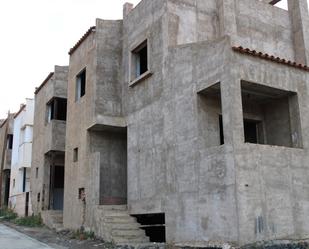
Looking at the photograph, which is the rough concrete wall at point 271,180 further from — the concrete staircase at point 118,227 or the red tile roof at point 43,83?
the red tile roof at point 43,83

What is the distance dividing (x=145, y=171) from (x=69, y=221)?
5.34 meters

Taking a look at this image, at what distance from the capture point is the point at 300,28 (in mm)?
17531

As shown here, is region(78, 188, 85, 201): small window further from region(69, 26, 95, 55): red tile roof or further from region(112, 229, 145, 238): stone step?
region(69, 26, 95, 55): red tile roof

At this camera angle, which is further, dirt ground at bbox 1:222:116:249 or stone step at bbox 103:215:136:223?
stone step at bbox 103:215:136:223

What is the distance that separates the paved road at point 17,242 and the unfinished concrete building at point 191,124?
82.5 inches

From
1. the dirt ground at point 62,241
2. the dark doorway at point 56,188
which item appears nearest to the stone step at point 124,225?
the dirt ground at point 62,241

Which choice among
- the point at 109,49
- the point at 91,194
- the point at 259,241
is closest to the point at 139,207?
the point at 91,194

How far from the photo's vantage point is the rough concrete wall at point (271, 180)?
37.0ft

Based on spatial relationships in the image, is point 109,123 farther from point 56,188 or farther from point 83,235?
point 56,188

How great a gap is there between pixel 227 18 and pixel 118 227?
28.1ft

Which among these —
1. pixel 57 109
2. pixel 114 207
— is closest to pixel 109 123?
pixel 114 207

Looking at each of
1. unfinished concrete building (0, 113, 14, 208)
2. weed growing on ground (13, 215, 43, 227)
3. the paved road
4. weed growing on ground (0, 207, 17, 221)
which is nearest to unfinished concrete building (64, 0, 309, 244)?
the paved road

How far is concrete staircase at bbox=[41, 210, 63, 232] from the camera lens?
20.3m

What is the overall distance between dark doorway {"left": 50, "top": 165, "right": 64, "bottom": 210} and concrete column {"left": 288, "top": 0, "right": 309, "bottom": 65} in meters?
14.5
